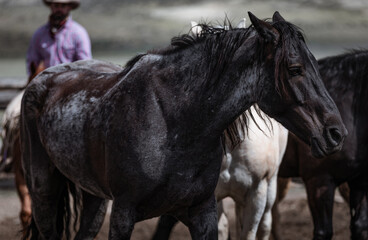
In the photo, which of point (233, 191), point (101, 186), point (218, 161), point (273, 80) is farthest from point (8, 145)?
point (273, 80)

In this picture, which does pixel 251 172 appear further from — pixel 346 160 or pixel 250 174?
pixel 346 160

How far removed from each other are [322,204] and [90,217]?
1757 millimetres

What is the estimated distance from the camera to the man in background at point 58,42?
6.14 meters

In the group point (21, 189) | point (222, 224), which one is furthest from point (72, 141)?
point (21, 189)

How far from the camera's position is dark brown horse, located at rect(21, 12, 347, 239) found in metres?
3.37

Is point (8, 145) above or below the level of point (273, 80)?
below

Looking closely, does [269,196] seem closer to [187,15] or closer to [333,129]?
[333,129]

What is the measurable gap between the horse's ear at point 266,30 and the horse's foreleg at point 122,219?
1062 mm

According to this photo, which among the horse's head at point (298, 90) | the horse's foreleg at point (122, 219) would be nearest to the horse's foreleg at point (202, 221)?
the horse's foreleg at point (122, 219)

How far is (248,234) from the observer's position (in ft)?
16.7

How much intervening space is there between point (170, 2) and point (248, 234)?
733cm

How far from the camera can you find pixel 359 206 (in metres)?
5.47

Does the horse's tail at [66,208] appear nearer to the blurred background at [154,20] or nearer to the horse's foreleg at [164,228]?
the horse's foreleg at [164,228]

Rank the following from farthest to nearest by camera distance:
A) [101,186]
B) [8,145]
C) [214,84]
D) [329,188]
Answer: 1. [8,145]
2. [329,188]
3. [101,186]
4. [214,84]
